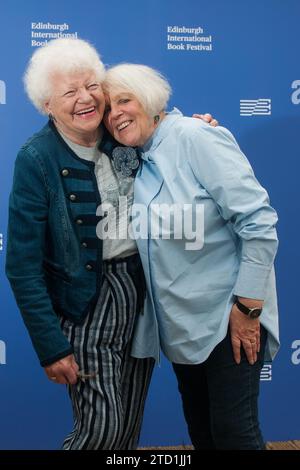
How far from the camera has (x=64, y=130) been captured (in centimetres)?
143

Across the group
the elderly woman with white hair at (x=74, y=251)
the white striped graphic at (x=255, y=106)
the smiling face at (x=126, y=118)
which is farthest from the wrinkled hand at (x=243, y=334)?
the white striped graphic at (x=255, y=106)

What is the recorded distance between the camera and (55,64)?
4.54 ft

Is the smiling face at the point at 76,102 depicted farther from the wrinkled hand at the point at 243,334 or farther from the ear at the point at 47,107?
the wrinkled hand at the point at 243,334

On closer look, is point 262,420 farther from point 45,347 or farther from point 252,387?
point 45,347

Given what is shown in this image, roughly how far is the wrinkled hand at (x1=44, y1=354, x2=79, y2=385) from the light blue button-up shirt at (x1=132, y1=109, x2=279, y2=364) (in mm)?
198

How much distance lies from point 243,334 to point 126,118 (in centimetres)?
63

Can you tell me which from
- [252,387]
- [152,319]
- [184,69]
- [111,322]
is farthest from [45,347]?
[184,69]

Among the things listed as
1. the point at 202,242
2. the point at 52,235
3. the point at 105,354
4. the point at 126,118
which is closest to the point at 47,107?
the point at 126,118

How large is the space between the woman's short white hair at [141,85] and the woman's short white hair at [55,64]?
36 millimetres

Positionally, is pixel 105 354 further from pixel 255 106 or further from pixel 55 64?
pixel 255 106

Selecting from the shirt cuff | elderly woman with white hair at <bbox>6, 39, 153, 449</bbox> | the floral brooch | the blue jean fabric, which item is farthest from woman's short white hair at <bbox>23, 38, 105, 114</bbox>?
the blue jean fabric

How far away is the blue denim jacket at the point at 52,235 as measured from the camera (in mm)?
1359

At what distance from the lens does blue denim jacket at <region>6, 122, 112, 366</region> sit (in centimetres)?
136

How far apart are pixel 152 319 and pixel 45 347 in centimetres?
30
